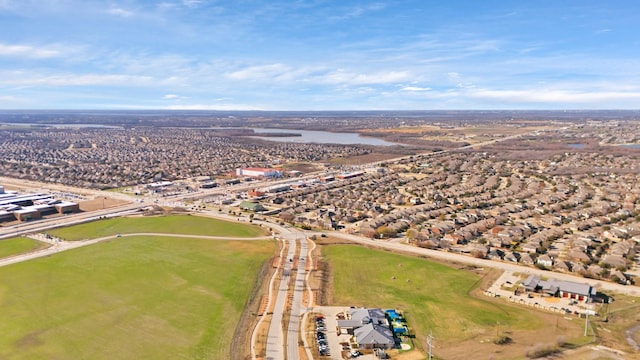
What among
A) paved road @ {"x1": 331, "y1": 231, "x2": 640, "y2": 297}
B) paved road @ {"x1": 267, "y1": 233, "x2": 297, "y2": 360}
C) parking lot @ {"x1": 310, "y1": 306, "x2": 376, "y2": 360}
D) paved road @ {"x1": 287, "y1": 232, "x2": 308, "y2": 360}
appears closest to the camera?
parking lot @ {"x1": 310, "y1": 306, "x2": 376, "y2": 360}

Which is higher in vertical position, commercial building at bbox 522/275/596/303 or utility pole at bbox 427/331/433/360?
commercial building at bbox 522/275/596/303

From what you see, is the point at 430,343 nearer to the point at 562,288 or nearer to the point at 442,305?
the point at 442,305

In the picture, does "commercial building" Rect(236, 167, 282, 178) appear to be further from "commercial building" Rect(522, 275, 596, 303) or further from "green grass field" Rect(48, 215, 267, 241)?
"commercial building" Rect(522, 275, 596, 303)

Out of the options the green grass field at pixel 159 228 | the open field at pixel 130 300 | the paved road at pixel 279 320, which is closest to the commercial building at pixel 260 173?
the green grass field at pixel 159 228

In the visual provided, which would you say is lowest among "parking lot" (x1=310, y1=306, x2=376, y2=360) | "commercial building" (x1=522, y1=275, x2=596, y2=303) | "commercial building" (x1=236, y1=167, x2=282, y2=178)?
"parking lot" (x1=310, y1=306, x2=376, y2=360)

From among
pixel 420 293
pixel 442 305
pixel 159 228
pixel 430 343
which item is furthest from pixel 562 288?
pixel 159 228

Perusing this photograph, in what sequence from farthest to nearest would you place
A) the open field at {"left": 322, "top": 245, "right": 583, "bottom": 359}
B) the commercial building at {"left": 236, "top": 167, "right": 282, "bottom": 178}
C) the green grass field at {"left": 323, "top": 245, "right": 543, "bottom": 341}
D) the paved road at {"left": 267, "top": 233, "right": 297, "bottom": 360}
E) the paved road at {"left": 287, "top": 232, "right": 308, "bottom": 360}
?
the commercial building at {"left": 236, "top": 167, "right": 282, "bottom": 178}
the green grass field at {"left": 323, "top": 245, "right": 543, "bottom": 341}
the open field at {"left": 322, "top": 245, "right": 583, "bottom": 359}
the paved road at {"left": 287, "top": 232, "right": 308, "bottom": 360}
the paved road at {"left": 267, "top": 233, "right": 297, "bottom": 360}

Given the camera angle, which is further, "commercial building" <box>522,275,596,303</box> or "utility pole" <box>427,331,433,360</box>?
"commercial building" <box>522,275,596,303</box>

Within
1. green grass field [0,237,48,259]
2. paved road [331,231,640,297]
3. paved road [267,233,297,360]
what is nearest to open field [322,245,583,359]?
paved road [331,231,640,297]
